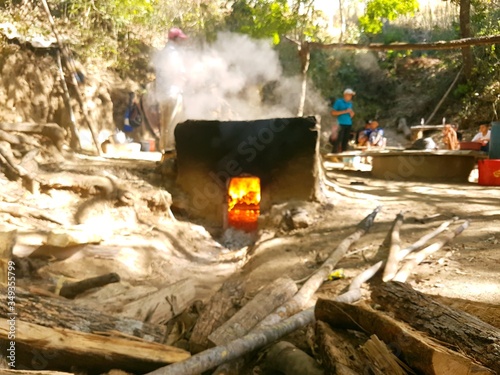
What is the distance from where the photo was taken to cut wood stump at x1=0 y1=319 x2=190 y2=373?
2.07 metres

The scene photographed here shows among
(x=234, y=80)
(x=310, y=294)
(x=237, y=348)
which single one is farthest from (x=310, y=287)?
(x=234, y=80)

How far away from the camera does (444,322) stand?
1.96 m

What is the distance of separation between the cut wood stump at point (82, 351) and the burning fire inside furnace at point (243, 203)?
18.4 ft

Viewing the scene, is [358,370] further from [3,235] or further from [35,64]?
[35,64]

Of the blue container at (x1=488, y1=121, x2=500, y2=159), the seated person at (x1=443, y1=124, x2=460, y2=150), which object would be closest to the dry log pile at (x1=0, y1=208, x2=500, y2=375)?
the blue container at (x1=488, y1=121, x2=500, y2=159)

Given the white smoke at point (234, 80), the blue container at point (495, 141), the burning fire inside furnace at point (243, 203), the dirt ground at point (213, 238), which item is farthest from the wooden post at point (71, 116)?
the blue container at point (495, 141)

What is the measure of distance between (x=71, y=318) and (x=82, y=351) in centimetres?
34

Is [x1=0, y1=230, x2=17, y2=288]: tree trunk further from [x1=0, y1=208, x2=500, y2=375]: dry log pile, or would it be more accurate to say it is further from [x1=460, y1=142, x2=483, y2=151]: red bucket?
[x1=460, y1=142, x2=483, y2=151]: red bucket

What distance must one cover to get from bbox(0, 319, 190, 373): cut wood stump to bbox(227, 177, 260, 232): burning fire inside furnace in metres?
5.59

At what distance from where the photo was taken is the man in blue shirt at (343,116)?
11.0 metres

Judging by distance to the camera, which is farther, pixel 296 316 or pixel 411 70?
pixel 411 70

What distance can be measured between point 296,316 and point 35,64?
9.29m

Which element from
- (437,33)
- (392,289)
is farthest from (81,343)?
(437,33)

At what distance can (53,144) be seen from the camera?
284 inches
